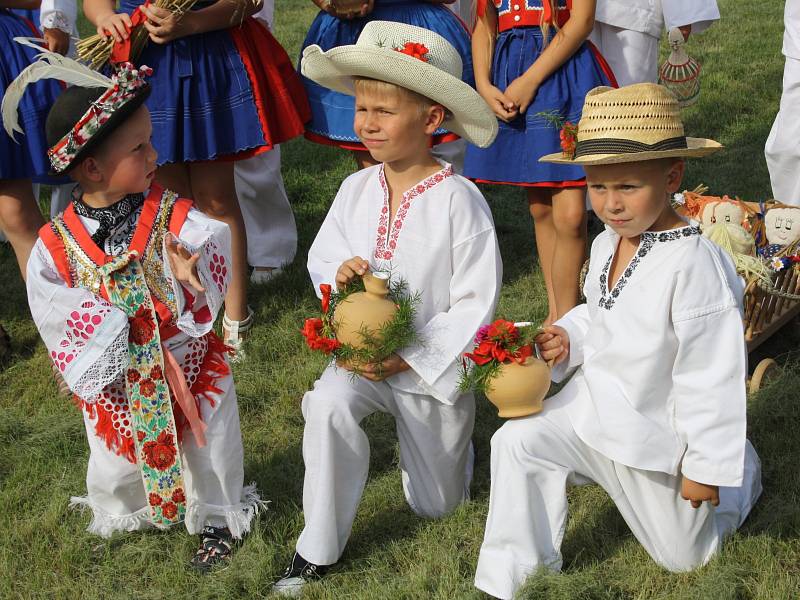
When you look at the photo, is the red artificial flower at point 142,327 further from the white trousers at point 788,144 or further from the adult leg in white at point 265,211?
the white trousers at point 788,144

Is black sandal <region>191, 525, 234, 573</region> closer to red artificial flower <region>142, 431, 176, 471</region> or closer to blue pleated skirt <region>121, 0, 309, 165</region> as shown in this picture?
red artificial flower <region>142, 431, 176, 471</region>

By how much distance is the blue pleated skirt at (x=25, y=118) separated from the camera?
432cm

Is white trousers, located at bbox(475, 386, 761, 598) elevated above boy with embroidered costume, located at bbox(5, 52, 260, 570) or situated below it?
below

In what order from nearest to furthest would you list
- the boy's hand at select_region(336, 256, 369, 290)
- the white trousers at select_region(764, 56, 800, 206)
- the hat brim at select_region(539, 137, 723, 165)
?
the hat brim at select_region(539, 137, 723, 165) < the boy's hand at select_region(336, 256, 369, 290) < the white trousers at select_region(764, 56, 800, 206)

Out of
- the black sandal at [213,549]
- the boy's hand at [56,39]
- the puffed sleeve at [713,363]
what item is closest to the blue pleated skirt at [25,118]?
the boy's hand at [56,39]

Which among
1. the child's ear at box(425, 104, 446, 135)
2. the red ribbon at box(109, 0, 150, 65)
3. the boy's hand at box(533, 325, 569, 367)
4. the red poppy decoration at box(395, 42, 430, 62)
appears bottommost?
the boy's hand at box(533, 325, 569, 367)

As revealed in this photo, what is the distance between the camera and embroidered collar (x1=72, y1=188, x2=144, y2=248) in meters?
2.97

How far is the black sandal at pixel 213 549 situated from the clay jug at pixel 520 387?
1.06 m

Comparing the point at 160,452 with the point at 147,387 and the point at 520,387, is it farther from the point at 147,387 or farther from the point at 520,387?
the point at 520,387

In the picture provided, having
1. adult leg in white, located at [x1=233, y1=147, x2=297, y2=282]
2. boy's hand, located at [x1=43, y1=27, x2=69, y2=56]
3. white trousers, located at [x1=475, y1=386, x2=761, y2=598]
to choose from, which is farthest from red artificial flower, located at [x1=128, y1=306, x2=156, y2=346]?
adult leg in white, located at [x1=233, y1=147, x2=297, y2=282]

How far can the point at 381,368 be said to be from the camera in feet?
10.1

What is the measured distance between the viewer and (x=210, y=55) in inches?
171

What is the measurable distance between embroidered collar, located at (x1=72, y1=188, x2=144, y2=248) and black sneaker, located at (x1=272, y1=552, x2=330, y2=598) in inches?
45.5

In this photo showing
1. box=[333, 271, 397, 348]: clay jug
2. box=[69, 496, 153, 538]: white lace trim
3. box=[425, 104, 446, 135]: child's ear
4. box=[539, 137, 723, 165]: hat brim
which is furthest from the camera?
box=[69, 496, 153, 538]: white lace trim
